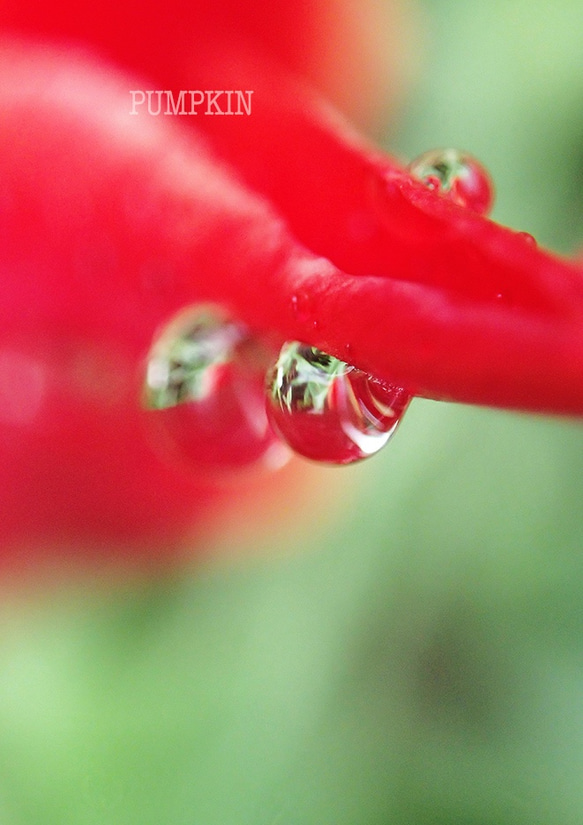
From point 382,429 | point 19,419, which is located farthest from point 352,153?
point 19,419

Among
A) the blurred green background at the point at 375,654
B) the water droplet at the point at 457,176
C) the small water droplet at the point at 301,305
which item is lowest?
the blurred green background at the point at 375,654

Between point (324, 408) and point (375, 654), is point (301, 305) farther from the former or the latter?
point (375, 654)

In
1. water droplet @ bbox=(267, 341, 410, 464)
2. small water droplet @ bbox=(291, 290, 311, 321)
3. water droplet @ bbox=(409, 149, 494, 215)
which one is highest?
water droplet @ bbox=(409, 149, 494, 215)

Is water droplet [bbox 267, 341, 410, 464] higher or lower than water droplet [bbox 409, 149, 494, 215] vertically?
lower

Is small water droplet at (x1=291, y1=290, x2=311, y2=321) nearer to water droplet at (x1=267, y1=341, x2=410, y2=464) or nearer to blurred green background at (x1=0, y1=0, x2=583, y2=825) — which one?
water droplet at (x1=267, y1=341, x2=410, y2=464)

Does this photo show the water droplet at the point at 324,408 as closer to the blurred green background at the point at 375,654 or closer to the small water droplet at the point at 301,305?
the small water droplet at the point at 301,305

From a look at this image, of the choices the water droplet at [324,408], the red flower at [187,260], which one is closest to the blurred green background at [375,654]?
the red flower at [187,260]

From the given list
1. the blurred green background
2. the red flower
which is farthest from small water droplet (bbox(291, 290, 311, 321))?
the blurred green background

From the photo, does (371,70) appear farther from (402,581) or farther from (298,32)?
(402,581)

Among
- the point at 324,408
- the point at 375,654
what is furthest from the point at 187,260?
the point at 375,654
